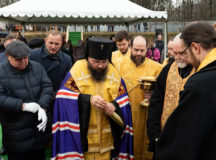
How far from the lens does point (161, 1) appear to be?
82.4 feet

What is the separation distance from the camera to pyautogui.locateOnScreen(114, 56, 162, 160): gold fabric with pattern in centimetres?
360

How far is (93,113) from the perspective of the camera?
2.75 metres

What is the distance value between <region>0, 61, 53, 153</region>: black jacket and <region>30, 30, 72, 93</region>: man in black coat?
72cm

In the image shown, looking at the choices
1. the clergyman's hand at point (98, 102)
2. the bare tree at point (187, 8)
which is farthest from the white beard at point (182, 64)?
the bare tree at point (187, 8)

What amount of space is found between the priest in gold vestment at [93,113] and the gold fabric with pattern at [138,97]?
713 mm

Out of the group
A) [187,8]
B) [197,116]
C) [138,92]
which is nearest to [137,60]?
[138,92]

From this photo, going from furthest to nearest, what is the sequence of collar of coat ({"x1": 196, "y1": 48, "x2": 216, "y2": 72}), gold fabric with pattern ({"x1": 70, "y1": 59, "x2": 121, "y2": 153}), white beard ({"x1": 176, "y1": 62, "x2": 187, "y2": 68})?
gold fabric with pattern ({"x1": 70, "y1": 59, "x2": 121, "y2": 153}), white beard ({"x1": 176, "y1": 62, "x2": 187, "y2": 68}), collar of coat ({"x1": 196, "y1": 48, "x2": 216, "y2": 72})

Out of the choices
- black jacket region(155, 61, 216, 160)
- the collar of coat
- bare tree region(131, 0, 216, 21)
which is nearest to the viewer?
black jacket region(155, 61, 216, 160)

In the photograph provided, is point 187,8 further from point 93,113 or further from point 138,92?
point 93,113

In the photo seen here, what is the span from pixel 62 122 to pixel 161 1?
25.0 meters

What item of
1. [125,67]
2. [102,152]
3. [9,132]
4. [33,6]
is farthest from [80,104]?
[33,6]

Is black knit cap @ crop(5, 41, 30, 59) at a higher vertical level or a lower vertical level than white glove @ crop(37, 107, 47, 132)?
higher

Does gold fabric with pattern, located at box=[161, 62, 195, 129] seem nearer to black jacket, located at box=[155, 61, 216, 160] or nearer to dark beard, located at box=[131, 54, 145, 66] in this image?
dark beard, located at box=[131, 54, 145, 66]

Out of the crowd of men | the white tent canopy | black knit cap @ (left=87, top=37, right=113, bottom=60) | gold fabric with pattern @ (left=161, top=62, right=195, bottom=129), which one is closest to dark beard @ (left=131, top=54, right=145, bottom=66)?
the crowd of men
